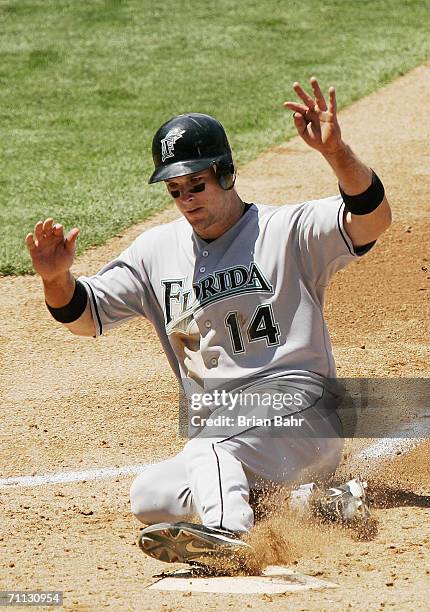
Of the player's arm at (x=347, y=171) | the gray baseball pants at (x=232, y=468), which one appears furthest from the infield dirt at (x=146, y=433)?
the player's arm at (x=347, y=171)

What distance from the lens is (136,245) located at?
15.1ft

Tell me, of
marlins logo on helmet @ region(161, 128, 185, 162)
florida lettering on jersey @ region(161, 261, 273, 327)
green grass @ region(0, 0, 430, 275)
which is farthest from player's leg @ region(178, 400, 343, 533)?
green grass @ region(0, 0, 430, 275)

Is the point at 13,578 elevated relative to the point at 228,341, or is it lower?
lower

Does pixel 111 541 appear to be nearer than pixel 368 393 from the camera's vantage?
Yes

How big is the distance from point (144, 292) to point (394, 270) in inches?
122

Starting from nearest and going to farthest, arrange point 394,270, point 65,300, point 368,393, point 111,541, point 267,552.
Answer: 1. point 267,552
2. point 111,541
3. point 65,300
4. point 368,393
5. point 394,270

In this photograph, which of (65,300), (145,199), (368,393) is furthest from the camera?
(145,199)

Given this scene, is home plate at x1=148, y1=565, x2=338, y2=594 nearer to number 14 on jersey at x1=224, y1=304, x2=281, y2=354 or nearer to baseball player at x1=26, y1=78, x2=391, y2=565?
baseball player at x1=26, y1=78, x2=391, y2=565

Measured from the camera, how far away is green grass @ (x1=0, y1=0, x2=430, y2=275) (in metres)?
9.52

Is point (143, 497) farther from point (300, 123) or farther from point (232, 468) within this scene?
point (300, 123)

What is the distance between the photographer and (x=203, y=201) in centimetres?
427

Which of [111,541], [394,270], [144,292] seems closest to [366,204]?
[144,292]

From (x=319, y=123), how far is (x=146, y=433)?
6.36ft

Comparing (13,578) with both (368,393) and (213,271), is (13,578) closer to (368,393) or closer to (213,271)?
(213,271)
